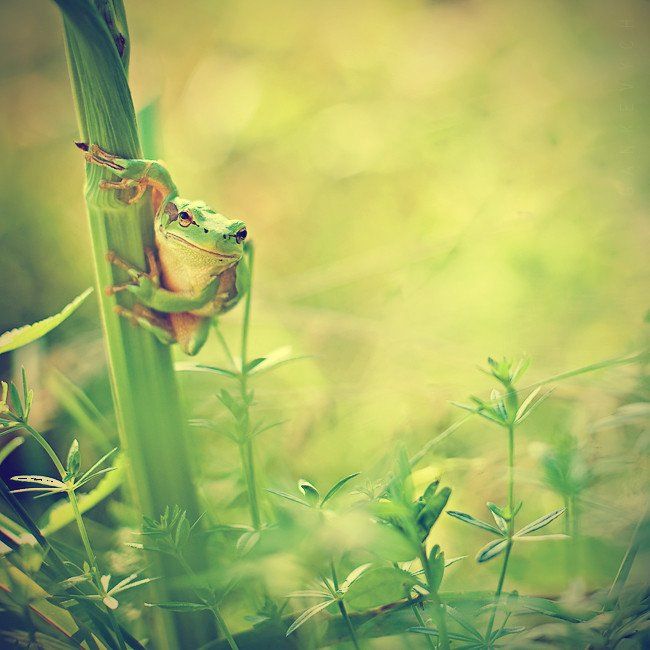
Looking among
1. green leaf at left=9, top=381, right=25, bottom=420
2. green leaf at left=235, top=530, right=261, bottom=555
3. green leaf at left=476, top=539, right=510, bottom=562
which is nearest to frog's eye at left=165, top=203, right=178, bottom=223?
green leaf at left=9, top=381, right=25, bottom=420

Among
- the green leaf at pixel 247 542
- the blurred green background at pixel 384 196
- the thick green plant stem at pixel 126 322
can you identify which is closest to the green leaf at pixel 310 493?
the green leaf at pixel 247 542

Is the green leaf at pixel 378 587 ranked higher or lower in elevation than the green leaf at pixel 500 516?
lower

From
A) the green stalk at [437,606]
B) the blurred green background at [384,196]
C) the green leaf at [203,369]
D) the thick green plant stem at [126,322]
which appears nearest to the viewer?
the green stalk at [437,606]

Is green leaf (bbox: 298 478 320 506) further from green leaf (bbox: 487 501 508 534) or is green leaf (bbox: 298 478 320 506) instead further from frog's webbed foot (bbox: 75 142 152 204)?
frog's webbed foot (bbox: 75 142 152 204)

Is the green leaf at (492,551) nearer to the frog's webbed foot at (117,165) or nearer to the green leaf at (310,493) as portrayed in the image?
the green leaf at (310,493)

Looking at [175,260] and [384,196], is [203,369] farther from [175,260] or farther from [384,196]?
[384,196]

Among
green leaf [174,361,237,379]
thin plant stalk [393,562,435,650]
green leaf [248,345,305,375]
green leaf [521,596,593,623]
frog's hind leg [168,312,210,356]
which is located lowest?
thin plant stalk [393,562,435,650]

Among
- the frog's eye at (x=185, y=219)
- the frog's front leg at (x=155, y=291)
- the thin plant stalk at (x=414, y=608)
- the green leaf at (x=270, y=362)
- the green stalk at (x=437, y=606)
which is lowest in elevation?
A: the thin plant stalk at (x=414, y=608)

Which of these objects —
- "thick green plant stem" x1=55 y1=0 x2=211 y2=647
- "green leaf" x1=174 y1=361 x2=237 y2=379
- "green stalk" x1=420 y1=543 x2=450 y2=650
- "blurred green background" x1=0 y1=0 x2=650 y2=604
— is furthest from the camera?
"blurred green background" x1=0 y1=0 x2=650 y2=604
